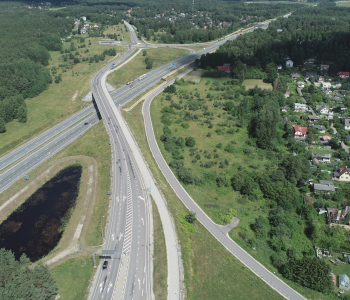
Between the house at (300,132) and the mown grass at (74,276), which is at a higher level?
the mown grass at (74,276)

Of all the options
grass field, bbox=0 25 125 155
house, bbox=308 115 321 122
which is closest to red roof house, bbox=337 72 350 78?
house, bbox=308 115 321 122

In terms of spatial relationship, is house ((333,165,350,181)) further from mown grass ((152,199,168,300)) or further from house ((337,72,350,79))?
house ((337,72,350,79))

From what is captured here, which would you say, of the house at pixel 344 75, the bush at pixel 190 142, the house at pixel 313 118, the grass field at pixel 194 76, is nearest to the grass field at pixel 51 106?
the grass field at pixel 194 76

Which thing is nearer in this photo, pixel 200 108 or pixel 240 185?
pixel 240 185

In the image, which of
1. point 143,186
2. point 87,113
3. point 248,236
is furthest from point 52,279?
point 87,113

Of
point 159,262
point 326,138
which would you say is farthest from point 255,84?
point 159,262

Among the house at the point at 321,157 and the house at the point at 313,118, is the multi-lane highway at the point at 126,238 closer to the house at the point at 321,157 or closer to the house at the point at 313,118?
the house at the point at 321,157

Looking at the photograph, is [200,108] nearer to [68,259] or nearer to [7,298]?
[68,259]
